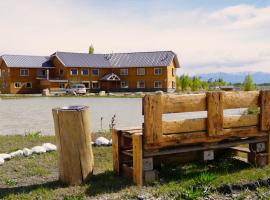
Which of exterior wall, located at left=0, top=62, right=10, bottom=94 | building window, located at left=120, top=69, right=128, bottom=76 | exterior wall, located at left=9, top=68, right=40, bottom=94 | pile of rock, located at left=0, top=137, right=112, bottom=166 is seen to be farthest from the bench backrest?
exterior wall, located at left=0, top=62, right=10, bottom=94

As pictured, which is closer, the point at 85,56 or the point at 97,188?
the point at 97,188

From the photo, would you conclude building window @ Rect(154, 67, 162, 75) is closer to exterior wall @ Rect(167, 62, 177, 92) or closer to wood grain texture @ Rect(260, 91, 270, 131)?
exterior wall @ Rect(167, 62, 177, 92)

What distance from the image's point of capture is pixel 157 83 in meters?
69.1

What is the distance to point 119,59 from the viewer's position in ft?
237

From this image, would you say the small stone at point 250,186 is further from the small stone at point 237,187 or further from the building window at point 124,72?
the building window at point 124,72

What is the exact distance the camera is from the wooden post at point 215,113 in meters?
7.10

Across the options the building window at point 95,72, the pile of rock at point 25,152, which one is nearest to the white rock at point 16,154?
the pile of rock at point 25,152

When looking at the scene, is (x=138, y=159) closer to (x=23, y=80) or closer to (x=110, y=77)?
(x=110, y=77)

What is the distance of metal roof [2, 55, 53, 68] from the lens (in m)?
66.9

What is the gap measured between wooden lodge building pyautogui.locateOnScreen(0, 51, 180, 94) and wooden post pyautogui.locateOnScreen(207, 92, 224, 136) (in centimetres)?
5976

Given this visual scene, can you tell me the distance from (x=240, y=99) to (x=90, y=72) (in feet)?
207

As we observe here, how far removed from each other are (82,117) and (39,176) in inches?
64.4

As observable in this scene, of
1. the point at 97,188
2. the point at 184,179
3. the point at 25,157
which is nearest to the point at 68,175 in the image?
the point at 97,188

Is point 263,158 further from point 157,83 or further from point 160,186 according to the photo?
point 157,83
